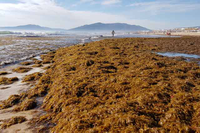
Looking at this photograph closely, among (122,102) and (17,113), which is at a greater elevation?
(122,102)

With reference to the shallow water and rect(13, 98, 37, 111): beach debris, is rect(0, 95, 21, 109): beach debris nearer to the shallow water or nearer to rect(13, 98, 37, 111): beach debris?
rect(13, 98, 37, 111): beach debris

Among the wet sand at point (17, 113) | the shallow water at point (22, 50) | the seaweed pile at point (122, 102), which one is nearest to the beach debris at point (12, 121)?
the wet sand at point (17, 113)

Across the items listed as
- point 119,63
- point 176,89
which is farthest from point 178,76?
point 119,63

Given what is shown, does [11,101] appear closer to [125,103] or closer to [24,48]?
[125,103]

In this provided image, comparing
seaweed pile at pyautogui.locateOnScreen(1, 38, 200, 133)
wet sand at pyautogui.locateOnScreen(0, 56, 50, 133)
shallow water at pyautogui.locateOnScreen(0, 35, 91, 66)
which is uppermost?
shallow water at pyautogui.locateOnScreen(0, 35, 91, 66)

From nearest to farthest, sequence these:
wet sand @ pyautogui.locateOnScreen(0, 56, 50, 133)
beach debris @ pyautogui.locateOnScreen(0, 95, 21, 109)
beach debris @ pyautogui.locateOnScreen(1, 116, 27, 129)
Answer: wet sand @ pyautogui.locateOnScreen(0, 56, 50, 133) < beach debris @ pyautogui.locateOnScreen(1, 116, 27, 129) < beach debris @ pyautogui.locateOnScreen(0, 95, 21, 109)

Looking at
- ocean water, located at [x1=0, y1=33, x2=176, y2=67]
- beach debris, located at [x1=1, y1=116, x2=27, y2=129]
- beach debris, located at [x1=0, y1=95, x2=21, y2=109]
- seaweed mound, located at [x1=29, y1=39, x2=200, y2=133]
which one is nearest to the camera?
seaweed mound, located at [x1=29, y1=39, x2=200, y2=133]

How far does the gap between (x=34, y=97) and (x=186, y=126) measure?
623 cm

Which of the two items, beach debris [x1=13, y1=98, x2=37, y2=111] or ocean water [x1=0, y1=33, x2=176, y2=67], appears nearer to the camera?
beach debris [x1=13, y1=98, x2=37, y2=111]

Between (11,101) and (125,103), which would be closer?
(125,103)

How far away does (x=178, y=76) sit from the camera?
7.54 meters

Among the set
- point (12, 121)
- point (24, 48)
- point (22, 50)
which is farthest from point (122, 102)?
point (24, 48)

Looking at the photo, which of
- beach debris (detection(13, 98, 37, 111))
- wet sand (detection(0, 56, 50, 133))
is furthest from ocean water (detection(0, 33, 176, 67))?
beach debris (detection(13, 98, 37, 111))

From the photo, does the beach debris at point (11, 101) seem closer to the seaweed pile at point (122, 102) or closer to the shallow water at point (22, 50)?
the seaweed pile at point (122, 102)
